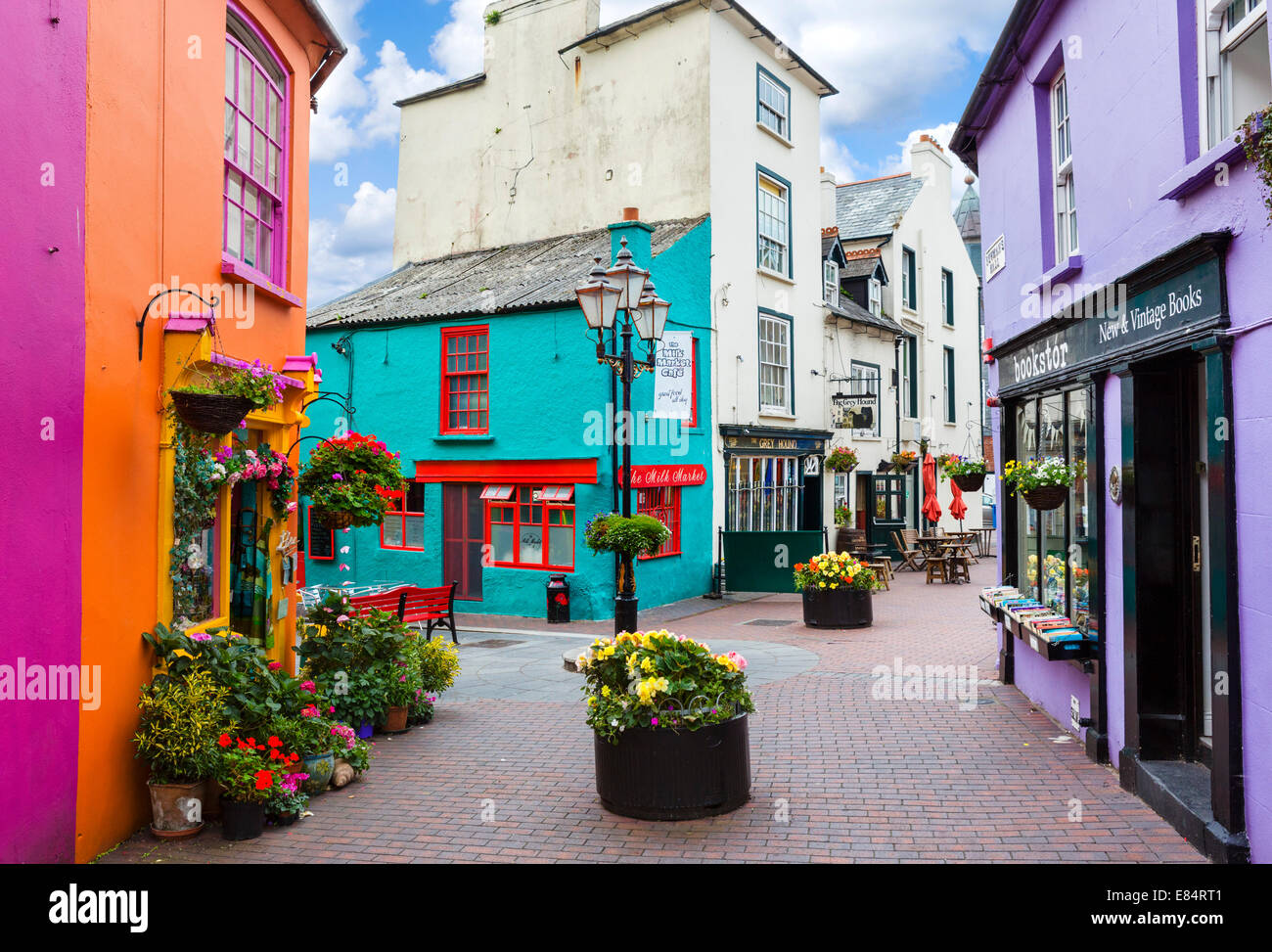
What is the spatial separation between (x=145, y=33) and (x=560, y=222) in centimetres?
1573

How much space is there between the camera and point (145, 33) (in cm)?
664

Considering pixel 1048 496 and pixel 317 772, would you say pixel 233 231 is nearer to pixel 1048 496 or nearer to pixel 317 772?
pixel 317 772

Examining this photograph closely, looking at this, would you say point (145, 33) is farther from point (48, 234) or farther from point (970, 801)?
point (970, 801)

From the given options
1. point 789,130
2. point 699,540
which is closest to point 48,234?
point 699,540

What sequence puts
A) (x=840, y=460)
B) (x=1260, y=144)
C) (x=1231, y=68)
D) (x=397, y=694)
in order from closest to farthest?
1. (x=1260, y=144)
2. (x=1231, y=68)
3. (x=397, y=694)
4. (x=840, y=460)

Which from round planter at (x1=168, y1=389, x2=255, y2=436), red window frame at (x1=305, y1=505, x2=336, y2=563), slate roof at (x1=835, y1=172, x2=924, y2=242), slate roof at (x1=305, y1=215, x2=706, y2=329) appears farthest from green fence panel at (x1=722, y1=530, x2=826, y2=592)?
round planter at (x1=168, y1=389, x2=255, y2=436)

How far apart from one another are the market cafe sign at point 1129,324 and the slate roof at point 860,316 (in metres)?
15.0

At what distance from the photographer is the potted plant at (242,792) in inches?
244

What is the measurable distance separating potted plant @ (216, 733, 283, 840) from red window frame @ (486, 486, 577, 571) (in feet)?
35.9

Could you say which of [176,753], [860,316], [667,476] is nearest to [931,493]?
[860,316]

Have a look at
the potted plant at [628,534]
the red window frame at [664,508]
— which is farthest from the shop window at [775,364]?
the potted plant at [628,534]

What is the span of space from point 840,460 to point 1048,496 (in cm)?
1533

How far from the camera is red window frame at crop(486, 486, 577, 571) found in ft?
56.9

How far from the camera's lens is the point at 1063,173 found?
9.01 meters
